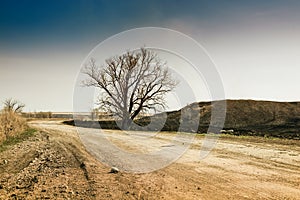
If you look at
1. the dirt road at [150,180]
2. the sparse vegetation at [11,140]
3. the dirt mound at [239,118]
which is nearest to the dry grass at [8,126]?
the sparse vegetation at [11,140]

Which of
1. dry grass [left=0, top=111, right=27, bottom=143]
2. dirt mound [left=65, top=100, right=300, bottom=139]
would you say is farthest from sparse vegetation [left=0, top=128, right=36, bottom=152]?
dirt mound [left=65, top=100, right=300, bottom=139]

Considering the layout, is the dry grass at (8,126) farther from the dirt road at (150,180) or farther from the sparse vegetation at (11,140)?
the dirt road at (150,180)

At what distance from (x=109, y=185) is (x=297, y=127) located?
26775mm

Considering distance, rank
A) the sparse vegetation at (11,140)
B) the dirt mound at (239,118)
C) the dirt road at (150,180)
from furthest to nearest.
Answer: the dirt mound at (239,118), the sparse vegetation at (11,140), the dirt road at (150,180)

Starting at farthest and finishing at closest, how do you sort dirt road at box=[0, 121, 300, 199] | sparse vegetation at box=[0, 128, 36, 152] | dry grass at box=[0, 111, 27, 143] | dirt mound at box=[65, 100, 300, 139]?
dirt mound at box=[65, 100, 300, 139], dry grass at box=[0, 111, 27, 143], sparse vegetation at box=[0, 128, 36, 152], dirt road at box=[0, 121, 300, 199]

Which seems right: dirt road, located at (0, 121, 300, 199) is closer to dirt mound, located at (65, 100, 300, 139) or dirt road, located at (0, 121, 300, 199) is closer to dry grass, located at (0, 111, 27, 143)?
dry grass, located at (0, 111, 27, 143)

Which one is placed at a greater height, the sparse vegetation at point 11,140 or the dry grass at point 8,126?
the dry grass at point 8,126

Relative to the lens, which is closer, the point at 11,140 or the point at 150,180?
the point at 150,180

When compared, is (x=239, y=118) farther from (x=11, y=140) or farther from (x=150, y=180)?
(x=150, y=180)

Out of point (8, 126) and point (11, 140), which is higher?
point (8, 126)

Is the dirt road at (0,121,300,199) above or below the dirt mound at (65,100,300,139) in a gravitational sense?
below

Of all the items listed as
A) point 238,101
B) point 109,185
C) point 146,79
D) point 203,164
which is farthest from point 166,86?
point 109,185

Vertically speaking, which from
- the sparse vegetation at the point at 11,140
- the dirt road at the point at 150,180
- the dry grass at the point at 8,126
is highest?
the dry grass at the point at 8,126

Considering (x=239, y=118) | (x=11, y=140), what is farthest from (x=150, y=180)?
(x=239, y=118)
